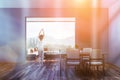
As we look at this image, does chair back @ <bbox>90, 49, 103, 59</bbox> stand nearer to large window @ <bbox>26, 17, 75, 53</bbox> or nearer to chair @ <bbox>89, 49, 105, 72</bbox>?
chair @ <bbox>89, 49, 105, 72</bbox>

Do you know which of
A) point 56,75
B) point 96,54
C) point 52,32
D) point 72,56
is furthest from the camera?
point 52,32

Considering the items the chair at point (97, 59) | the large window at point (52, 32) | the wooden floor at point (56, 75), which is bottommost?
the wooden floor at point (56, 75)

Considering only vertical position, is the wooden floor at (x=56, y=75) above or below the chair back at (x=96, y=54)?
below

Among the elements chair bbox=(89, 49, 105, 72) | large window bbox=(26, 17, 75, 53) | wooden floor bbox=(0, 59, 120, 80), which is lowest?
wooden floor bbox=(0, 59, 120, 80)

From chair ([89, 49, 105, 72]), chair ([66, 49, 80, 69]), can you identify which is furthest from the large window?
chair ([66, 49, 80, 69])

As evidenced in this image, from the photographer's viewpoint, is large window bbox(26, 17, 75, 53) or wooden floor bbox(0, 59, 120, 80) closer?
wooden floor bbox(0, 59, 120, 80)

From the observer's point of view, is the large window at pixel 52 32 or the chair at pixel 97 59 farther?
the large window at pixel 52 32

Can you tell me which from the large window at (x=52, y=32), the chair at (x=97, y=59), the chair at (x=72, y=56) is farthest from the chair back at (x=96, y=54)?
the large window at (x=52, y=32)

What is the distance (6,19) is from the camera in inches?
397

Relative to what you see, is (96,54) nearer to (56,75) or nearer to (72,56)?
(72,56)

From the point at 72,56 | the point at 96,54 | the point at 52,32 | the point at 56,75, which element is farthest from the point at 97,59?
the point at 52,32

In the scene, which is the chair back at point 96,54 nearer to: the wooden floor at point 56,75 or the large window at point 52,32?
the wooden floor at point 56,75

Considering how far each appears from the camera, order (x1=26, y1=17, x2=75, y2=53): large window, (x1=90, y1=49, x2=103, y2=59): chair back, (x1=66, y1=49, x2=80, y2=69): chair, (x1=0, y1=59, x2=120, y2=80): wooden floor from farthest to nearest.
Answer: (x1=26, y1=17, x2=75, y2=53): large window → (x1=90, y1=49, x2=103, y2=59): chair back → (x1=66, y1=49, x2=80, y2=69): chair → (x1=0, y1=59, x2=120, y2=80): wooden floor

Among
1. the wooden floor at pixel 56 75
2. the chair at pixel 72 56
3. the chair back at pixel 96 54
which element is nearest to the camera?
the wooden floor at pixel 56 75
